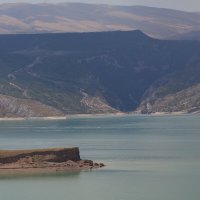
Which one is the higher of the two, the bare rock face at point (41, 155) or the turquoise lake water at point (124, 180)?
the bare rock face at point (41, 155)

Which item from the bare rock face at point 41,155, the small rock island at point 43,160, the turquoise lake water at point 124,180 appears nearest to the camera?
the turquoise lake water at point 124,180

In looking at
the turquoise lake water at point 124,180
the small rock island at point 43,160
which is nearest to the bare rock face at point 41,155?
the small rock island at point 43,160

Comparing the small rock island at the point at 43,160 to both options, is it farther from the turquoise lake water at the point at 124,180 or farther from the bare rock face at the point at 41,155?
the turquoise lake water at the point at 124,180

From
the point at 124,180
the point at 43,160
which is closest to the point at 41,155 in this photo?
the point at 43,160

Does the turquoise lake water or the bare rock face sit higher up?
the bare rock face

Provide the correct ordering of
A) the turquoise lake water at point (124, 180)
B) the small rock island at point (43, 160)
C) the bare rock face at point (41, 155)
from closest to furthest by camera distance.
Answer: the turquoise lake water at point (124, 180) → the small rock island at point (43, 160) → the bare rock face at point (41, 155)

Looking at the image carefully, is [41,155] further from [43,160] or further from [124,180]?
[124,180]

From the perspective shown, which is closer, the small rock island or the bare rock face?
the small rock island

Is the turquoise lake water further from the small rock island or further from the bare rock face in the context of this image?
the bare rock face

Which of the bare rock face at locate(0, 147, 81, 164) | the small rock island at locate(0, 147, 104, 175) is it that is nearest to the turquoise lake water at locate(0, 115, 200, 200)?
the small rock island at locate(0, 147, 104, 175)

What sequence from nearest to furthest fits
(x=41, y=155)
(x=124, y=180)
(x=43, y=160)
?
(x=124, y=180) < (x=43, y=160) < (x=41, y=155)

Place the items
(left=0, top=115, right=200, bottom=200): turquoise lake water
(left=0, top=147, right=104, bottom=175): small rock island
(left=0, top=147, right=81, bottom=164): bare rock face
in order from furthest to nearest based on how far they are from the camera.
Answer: (left=0, top=147, right=81, bottom=164): bare rock face → (left=0, top=147, right=104, bottom=175): small rock island → (left=0, top=115, right=200, bottom=200): turquoise lake water

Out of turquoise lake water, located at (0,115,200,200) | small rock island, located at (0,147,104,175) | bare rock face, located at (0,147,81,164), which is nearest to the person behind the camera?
turquoise lake water, located at (0,115,200,200)

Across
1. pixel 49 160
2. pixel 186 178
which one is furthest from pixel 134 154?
pixel 186 178
